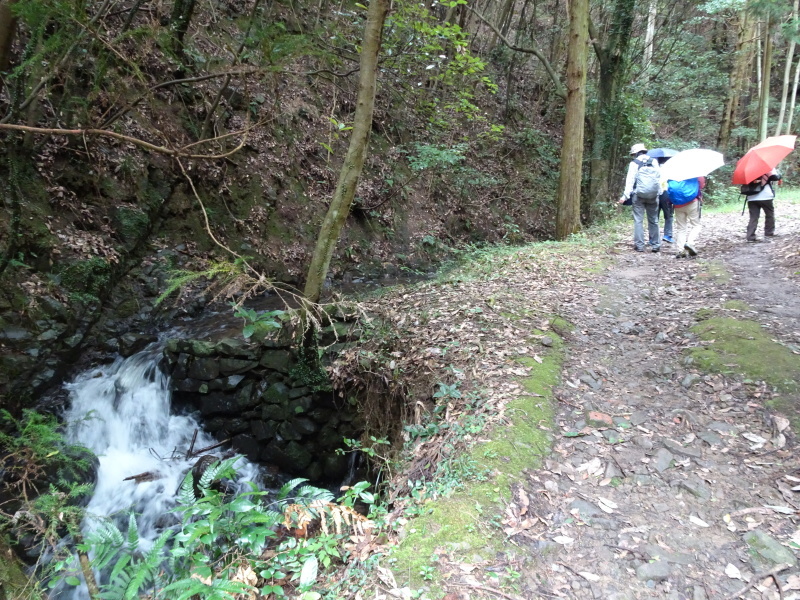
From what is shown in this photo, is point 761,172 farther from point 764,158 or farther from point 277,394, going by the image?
point 277,394

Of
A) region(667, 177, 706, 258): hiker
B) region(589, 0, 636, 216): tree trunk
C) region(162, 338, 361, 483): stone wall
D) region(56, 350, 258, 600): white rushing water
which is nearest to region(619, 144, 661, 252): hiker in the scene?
region(667, 177, 706, 258): hiker

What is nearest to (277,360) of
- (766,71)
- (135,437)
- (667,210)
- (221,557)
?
(135,437)

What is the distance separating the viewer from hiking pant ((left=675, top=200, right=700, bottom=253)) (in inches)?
300

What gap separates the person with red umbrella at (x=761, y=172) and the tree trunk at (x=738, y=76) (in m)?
13.9

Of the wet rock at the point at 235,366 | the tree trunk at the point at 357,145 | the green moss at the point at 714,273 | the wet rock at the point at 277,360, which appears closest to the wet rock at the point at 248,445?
the wet rock at the point at 235,366

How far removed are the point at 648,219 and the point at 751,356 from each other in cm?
486

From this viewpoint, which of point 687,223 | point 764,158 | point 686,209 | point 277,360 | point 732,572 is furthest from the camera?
point 687,223

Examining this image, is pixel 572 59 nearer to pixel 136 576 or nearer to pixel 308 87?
pixel 308 87

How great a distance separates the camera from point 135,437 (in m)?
5.96

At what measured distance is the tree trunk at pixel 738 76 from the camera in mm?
17734

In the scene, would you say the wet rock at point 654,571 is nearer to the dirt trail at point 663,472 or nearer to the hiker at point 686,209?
the dirt trail at point 663,472

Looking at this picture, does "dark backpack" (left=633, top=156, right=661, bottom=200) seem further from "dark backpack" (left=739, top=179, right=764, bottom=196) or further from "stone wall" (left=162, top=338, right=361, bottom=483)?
"stone wall" (left=162, top=338, right=361, bottom=483)

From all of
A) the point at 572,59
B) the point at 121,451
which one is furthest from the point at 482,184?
the point at 121,451

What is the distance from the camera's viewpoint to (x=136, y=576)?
2.46 metres
